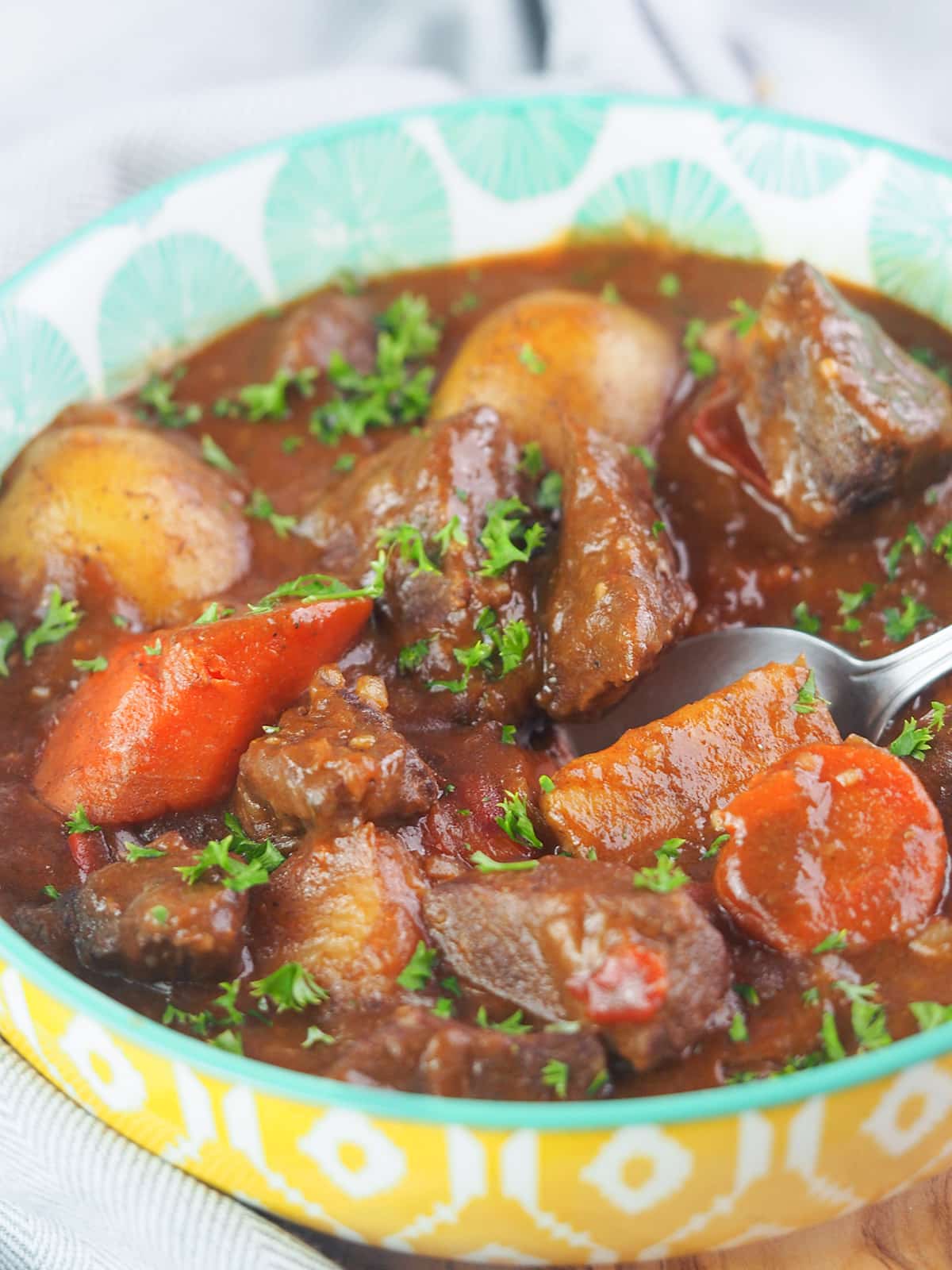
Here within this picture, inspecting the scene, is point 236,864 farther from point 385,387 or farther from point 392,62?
point 392,62

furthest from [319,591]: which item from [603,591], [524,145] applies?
[524,145]

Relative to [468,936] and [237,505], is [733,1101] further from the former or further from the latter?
[237,505]

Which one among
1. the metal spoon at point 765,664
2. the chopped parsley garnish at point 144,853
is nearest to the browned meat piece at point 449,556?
the metal spoon at point 765,664

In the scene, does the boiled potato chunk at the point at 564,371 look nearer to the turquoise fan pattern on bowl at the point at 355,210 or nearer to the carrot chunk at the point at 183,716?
the turquoise fan pattern on bowl at the point at 355,210

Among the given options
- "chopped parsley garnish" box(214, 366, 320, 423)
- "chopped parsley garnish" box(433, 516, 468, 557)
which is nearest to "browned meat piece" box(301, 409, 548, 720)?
"chopped parsley garnish" box(433, 516, 468, 557)

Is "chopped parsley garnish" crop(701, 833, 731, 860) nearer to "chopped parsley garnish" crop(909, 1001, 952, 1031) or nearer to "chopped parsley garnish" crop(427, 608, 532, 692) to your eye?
"chopped parsley garnish" crop(909, 1001, 952, 1031)
